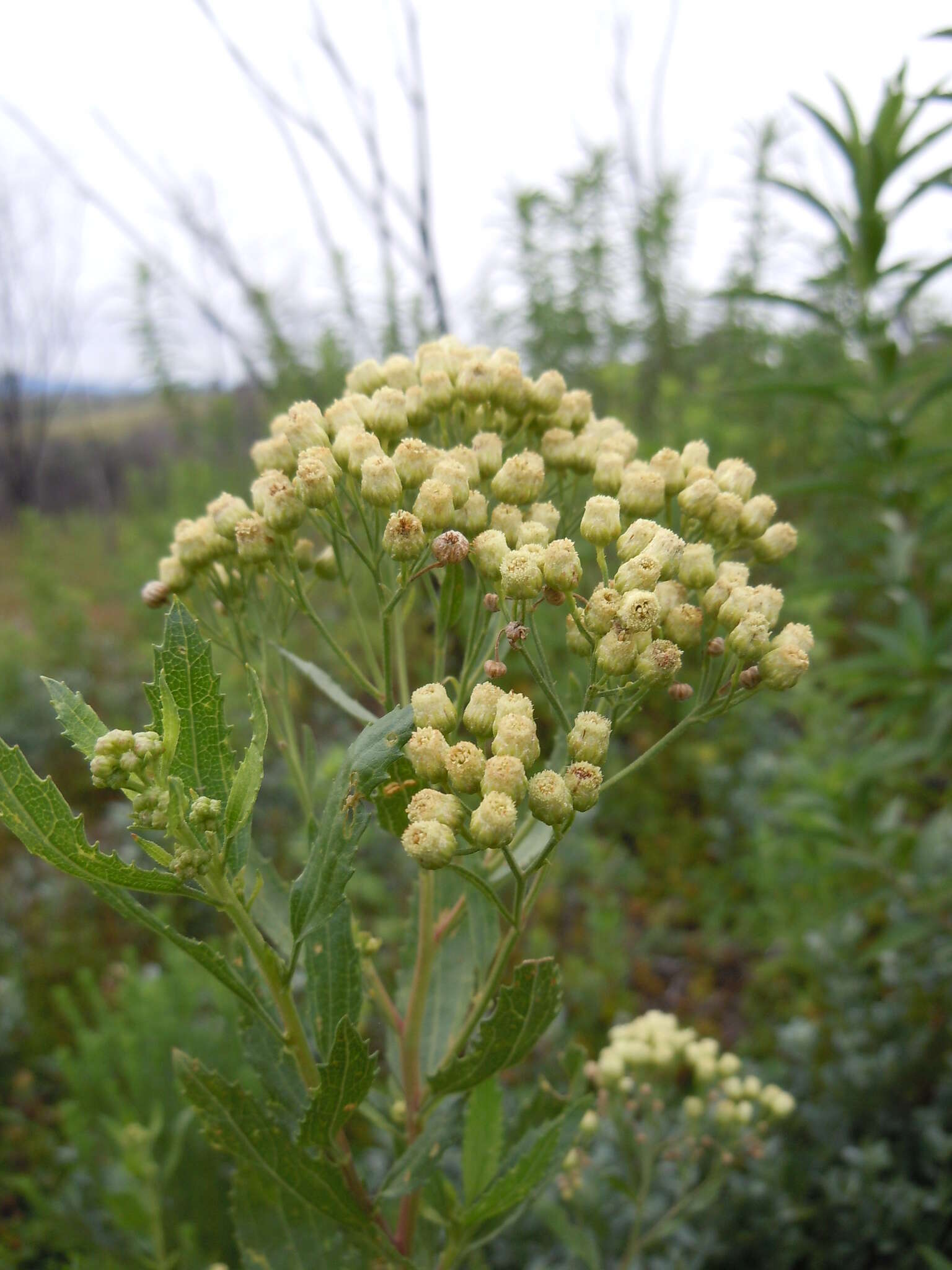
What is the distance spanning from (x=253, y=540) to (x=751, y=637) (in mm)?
748

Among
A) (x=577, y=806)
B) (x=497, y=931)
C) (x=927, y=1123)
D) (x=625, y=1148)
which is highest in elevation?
(x=577, y=806)

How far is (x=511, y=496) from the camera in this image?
4.41 ft

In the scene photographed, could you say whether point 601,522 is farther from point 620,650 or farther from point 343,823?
point 343,823

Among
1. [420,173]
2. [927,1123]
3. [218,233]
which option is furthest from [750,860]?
[218,233]

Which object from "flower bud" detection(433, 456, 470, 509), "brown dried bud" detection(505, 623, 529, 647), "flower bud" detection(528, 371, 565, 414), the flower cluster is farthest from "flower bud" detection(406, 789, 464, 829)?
"flower bud" detection(528, 371, 565, 414)

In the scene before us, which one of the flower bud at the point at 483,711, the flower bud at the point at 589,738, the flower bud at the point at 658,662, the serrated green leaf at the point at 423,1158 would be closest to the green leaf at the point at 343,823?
the flower bud at the point at 483,711

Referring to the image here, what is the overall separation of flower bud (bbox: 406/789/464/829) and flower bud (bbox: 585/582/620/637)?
297 millimetres

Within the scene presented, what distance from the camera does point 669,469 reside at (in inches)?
56.1

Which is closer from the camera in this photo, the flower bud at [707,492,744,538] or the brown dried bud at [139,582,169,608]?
the flower bud at [707,492,744,538]

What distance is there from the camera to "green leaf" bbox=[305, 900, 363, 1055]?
4.07 ft

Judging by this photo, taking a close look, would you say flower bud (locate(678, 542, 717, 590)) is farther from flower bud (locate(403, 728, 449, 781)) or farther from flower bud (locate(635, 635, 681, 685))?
flower bud (locate(403, 728, 449, 781))

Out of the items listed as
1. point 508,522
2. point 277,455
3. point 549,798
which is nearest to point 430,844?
point 549,798

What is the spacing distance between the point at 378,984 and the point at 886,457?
79.5 inches

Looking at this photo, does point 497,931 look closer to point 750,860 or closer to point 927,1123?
point 927,1123
